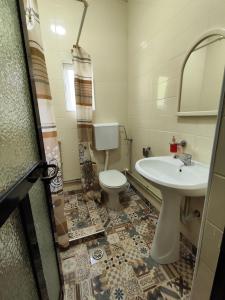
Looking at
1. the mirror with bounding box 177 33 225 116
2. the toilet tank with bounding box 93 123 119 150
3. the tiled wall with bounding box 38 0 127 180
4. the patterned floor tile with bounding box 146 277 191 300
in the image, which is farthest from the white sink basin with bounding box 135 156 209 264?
the tiled wall with bounding box 38 0 127 180

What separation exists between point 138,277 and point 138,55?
7.69 ft

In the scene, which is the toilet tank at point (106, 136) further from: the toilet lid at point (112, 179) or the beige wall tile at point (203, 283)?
the beige wall tile at point (203, 283)

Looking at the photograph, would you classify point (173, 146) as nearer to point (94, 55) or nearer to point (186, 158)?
point (186, 158)

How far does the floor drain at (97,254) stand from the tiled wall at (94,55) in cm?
118

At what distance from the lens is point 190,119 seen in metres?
1.21

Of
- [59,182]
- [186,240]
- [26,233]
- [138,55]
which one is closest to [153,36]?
[138,55]

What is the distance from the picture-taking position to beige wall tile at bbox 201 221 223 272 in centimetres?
48

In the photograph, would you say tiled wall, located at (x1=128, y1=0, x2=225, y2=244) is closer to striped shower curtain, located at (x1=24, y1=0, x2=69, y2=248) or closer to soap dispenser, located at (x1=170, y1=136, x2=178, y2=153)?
soap dispenser, located at (x1=170, y1=136, x2=178, y2=153)

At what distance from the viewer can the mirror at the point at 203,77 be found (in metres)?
0.98

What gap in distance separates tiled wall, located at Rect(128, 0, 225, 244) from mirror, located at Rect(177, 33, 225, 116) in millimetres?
59

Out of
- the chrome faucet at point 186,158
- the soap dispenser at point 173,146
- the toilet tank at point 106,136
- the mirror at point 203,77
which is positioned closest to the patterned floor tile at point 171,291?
the chrome faucet at point 186,158

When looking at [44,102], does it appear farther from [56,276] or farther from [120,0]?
[120,0]

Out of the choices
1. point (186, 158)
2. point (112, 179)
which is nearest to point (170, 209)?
point (186, 158)

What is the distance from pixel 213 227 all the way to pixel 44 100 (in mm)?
1122
